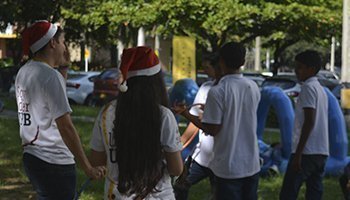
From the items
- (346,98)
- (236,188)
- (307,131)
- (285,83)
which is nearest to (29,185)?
(307,131)

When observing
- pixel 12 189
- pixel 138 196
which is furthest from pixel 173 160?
pixel 12 189

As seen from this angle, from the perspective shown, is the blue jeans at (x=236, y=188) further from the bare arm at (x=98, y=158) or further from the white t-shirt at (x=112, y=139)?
the bare arm at (x=98, y=158)

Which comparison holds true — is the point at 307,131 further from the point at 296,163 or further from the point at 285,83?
the point at 285,83

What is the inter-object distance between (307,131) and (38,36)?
7.90 feet

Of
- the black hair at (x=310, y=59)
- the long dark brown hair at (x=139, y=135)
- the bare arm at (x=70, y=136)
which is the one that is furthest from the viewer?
the black hair at (x=310, y=59)

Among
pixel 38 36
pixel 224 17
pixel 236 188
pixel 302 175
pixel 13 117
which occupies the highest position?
pixel 224 17

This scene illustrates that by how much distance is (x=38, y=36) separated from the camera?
448 cm

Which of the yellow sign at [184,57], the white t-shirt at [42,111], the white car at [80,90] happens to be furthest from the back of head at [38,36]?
the white car at [80,90]

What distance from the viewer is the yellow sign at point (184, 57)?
13.0 metres

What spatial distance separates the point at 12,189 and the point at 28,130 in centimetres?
438

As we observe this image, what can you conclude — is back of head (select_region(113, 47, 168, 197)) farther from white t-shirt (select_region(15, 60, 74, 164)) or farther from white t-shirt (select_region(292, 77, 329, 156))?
white t-shirt (select_region(292, 77, 329, 156))

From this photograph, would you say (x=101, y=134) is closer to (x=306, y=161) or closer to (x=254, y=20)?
(x=306, y=161)

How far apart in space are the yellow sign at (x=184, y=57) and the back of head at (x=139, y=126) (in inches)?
371

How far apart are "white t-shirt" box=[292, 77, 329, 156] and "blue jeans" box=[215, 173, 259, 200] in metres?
1.00
